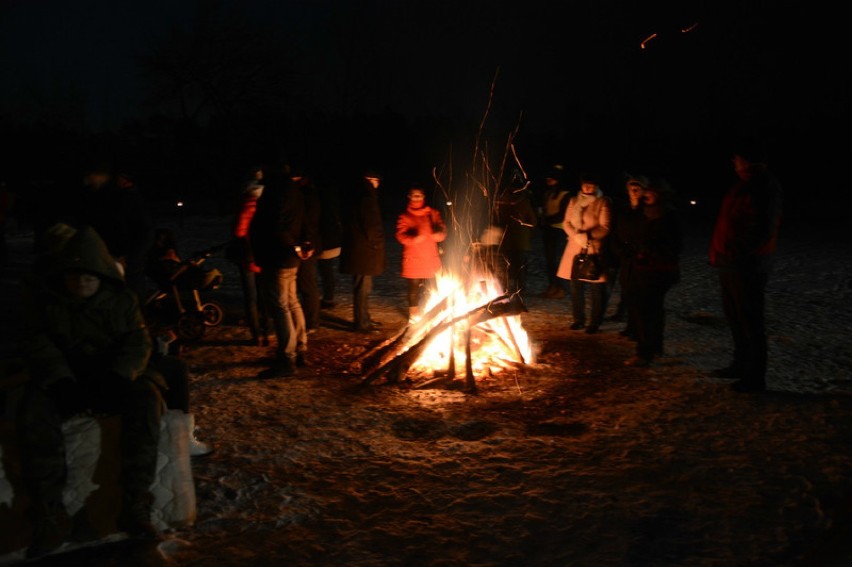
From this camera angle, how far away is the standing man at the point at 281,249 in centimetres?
691

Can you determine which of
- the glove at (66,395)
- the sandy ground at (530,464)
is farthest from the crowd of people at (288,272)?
the sandy ground at (530,464)

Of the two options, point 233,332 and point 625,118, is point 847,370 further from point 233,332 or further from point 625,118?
point 625,118

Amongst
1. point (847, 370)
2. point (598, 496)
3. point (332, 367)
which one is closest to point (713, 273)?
point (847, 370)

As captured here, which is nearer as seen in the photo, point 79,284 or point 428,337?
point 79,284

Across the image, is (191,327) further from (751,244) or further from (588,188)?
(751,244)

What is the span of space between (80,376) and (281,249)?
118 inches

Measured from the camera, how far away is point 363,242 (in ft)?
28.6

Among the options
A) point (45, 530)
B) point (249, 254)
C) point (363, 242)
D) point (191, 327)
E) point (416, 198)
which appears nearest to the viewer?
point (45, 530)

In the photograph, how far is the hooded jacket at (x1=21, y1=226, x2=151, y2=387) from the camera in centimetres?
404

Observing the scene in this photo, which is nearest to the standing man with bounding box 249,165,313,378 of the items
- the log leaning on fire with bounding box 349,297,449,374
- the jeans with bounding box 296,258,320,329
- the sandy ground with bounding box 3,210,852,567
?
the sandy ground with bounding box 3,210,852,567

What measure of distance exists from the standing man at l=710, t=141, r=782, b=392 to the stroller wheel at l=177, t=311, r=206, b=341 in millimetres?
5685

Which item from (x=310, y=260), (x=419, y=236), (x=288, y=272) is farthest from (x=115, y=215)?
(x=419, y=236)

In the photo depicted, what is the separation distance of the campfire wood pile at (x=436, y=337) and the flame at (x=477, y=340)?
13 millimetres

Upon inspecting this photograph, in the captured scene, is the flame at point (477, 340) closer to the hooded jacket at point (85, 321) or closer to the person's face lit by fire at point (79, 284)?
the hooded jacket at point (85, 321)
